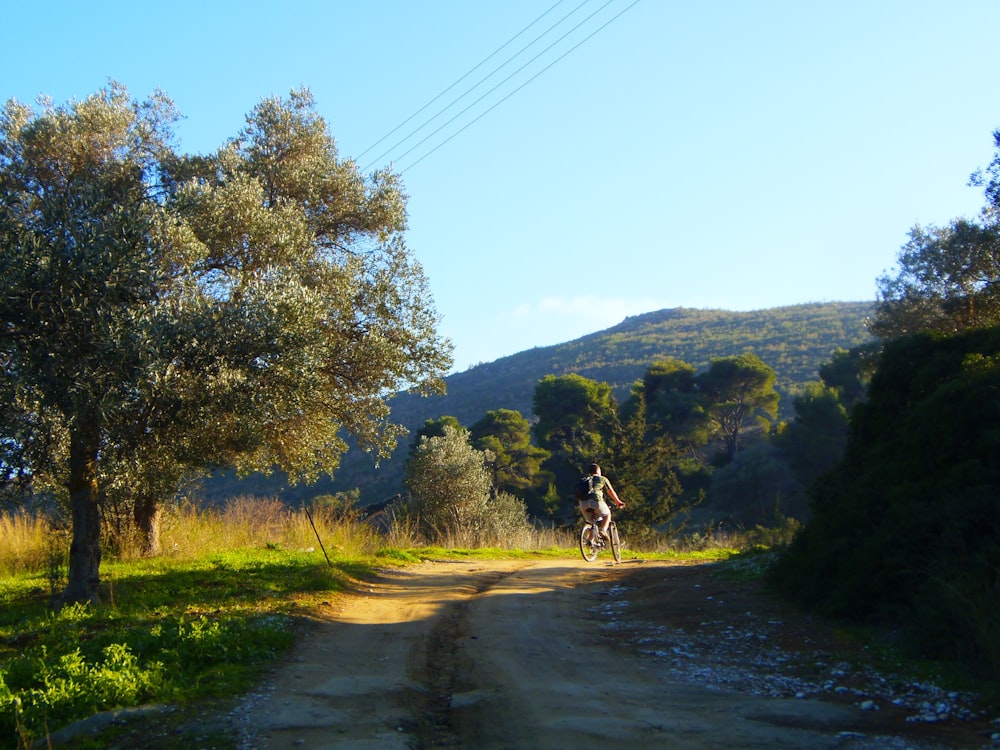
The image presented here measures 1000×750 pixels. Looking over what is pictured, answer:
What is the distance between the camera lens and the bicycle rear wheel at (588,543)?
16.9 m

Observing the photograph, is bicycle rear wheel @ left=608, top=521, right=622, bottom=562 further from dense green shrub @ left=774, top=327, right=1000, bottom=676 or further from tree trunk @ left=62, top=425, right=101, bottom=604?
tree trunk @ left=62, top=425, right=101, bottom=604

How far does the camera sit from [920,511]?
7.84m

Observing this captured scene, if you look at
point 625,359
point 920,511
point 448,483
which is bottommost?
point 920,511

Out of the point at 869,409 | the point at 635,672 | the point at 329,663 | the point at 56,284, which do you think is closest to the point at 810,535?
the point at 869,409

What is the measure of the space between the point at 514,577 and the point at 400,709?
26.0 feet

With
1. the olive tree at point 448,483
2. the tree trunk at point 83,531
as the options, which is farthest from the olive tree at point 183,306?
the olive tree at point 448,483

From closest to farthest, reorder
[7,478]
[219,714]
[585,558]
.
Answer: [219,714], [7,478], [585,558]

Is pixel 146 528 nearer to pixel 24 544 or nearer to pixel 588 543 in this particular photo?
pixel 24 544

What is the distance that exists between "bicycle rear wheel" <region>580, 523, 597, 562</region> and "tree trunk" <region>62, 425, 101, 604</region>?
31.5 feet

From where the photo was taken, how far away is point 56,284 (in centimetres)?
829

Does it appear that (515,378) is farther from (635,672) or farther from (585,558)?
(635,672)

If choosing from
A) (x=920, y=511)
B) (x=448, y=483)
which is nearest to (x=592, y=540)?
(x=448, y=483)

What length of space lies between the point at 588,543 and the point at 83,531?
10020 mm

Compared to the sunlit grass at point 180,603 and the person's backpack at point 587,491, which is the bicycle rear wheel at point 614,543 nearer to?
the person's backpack at point 587,491
